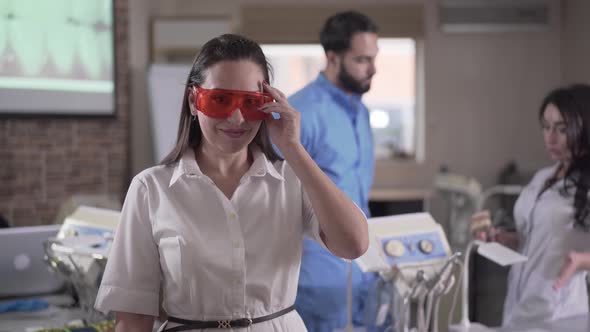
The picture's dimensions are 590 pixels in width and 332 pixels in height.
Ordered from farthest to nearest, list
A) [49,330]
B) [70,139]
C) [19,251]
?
[70,139] → [19,251] → [49,330]

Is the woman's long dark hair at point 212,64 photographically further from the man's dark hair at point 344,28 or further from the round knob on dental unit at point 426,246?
the man's dark hair at point 344,28

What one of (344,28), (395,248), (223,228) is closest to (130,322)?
(223,228)

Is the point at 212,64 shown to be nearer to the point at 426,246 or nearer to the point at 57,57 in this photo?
the point at 426,246

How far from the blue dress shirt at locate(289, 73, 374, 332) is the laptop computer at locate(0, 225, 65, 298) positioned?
82 cm

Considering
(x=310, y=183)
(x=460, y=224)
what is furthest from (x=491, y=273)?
(x=310, y=183)

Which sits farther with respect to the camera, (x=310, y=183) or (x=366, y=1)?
(x=366, y=1)

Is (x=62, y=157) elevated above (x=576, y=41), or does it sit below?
below

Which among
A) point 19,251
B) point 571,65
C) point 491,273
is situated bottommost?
point 491,273

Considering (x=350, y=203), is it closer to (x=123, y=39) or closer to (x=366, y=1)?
(x=123, y=39)

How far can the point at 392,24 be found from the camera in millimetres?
5750

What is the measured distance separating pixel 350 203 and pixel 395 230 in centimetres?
61

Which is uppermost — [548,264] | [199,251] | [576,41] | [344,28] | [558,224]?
[576,41]

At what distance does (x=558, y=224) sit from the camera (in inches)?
84.3

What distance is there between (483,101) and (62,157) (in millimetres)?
3588
